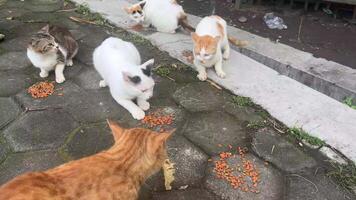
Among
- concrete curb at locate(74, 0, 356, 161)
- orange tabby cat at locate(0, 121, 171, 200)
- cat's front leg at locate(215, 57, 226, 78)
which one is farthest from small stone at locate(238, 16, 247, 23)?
orange tabby cat at locate(0, 121, 171, 200)

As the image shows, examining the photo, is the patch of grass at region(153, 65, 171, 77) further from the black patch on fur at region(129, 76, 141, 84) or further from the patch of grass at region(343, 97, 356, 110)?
the patch of grass at region(343, 97, 356, 110)

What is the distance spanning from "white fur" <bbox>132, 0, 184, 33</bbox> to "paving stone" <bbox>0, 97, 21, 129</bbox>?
224 centimetres

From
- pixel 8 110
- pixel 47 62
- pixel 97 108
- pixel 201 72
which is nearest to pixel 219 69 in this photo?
pixel 201 72

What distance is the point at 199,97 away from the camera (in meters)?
3.73

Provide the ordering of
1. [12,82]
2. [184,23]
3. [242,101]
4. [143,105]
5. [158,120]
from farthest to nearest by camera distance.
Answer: [184,23] → [12,82] → [242,101] → [143,105] → [158,120]

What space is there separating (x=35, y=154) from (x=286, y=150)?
79.7 inches

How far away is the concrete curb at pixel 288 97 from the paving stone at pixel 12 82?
1595 mm

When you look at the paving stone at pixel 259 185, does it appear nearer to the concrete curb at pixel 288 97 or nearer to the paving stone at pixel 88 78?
the concrete curb at pixel 288 97

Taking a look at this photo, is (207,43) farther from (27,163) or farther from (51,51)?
(27,163)

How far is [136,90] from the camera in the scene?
3266mm

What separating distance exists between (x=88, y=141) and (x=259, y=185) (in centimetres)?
141

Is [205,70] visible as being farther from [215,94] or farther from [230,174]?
[230,174]

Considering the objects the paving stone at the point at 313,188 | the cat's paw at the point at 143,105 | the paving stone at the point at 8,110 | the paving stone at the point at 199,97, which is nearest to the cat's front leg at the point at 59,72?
the paving stone at the point at 8,110

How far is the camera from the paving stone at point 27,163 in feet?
9.20
